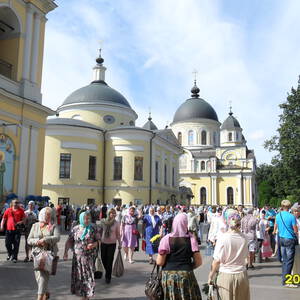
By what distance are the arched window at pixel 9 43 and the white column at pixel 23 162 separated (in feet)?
9.57

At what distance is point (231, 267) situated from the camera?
4.93 m

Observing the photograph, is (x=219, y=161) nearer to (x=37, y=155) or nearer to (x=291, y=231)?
(x=37, y=155)

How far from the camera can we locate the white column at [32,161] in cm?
1912

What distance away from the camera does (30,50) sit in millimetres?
19797

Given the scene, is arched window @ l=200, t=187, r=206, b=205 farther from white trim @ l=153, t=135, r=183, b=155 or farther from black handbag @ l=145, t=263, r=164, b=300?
black handbag @ l=145, t=263, r=164, b=300

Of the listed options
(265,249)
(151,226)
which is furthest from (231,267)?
(265,249)

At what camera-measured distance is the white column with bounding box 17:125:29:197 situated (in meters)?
18.5

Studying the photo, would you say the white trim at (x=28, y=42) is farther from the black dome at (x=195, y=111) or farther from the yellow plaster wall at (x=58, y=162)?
the black dome at (x=195, y=111)

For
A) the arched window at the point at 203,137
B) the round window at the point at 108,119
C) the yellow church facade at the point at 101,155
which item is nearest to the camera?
the yellow church facade at the point at 101,155

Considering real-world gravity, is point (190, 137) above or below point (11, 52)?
above

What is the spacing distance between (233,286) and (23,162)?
15.7 m

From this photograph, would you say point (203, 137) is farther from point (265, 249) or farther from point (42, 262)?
point (42, 262)

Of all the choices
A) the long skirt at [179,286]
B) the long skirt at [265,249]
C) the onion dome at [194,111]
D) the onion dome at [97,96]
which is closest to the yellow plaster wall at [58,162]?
the onion dome at [97,96]

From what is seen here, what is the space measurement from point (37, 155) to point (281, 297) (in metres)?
15.2
